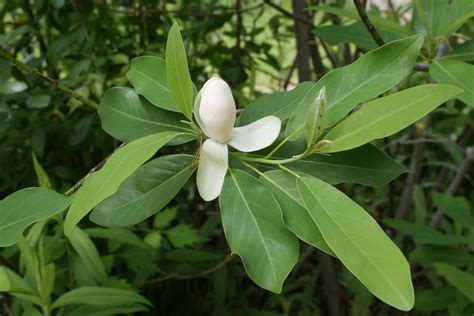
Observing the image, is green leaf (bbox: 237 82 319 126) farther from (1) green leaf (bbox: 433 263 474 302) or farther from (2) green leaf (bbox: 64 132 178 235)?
(1) green leaf (bbox: 433 263 474 302)

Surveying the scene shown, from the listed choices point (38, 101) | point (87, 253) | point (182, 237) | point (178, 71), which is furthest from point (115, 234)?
point (178, 71)

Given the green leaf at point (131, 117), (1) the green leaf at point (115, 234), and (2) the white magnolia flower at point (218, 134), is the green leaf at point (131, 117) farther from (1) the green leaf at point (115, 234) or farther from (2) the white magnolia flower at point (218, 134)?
(1) the green leaf at point (115, 234)

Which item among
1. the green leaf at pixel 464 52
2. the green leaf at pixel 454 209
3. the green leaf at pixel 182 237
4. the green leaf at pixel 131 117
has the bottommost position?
the green leaf at pixel 182 237

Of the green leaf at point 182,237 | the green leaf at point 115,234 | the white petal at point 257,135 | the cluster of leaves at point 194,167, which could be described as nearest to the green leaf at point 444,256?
the cluster of leaves at point 194,167

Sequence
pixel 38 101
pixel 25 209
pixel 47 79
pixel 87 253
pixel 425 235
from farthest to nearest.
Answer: pixel 425 235
pixel 38 101
pixel 87 253
pixel 47 79
pixel 25 209

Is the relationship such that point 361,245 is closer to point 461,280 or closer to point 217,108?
point 217,108
